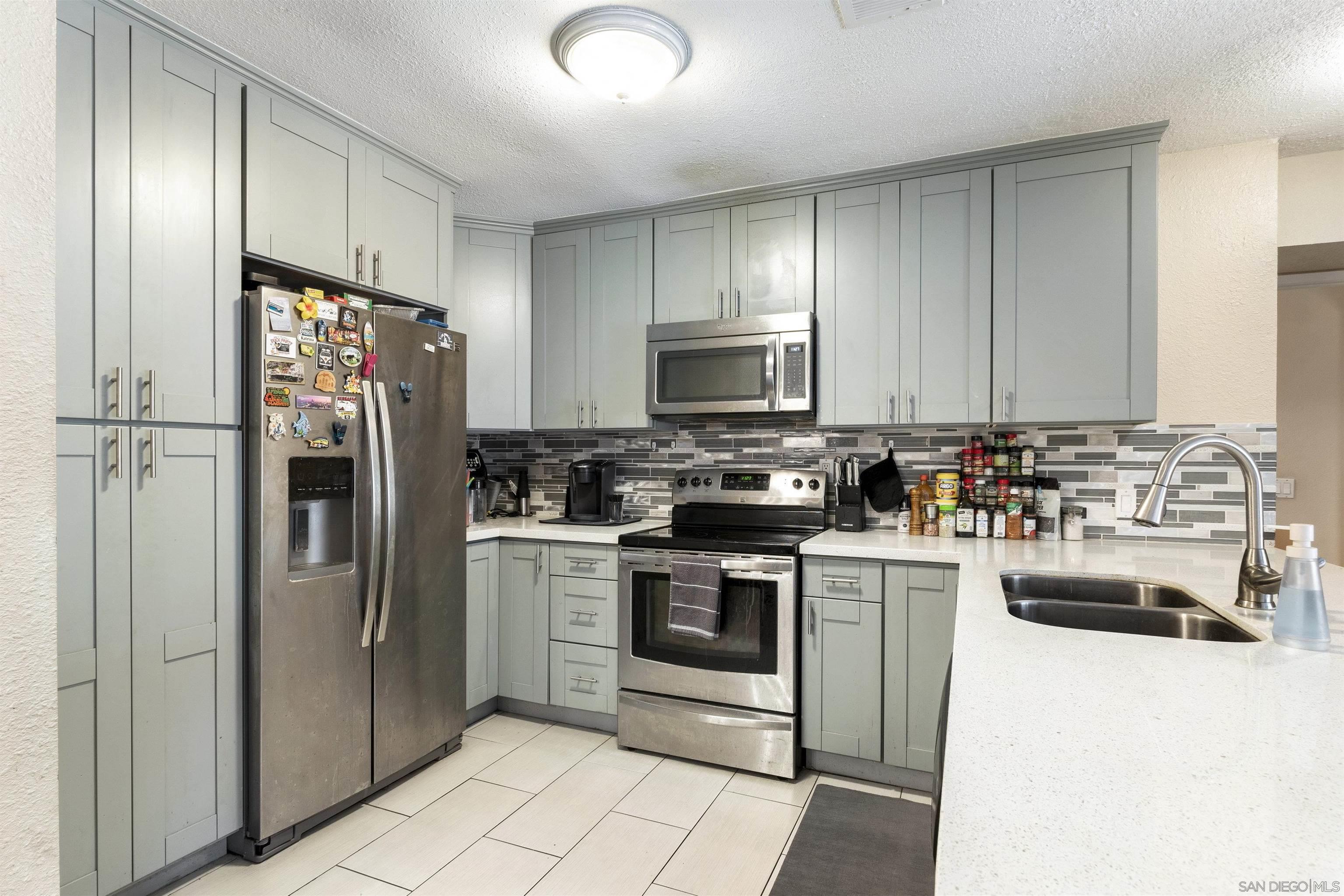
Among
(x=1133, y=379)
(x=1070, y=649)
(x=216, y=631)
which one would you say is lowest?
(x=216, y=631)

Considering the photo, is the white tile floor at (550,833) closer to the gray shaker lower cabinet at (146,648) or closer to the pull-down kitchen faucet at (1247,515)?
the gray shaker lower cabinet at (146,648)

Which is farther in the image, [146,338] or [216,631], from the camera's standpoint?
[216,631]

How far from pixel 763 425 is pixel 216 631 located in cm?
232

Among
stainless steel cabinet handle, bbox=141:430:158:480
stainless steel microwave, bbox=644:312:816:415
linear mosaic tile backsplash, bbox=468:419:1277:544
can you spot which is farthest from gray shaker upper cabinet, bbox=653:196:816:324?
stainless steel cabinet handle, bbox=141:430:158:480

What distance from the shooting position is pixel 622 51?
1.95m

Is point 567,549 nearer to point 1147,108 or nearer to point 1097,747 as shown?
point 1097,747

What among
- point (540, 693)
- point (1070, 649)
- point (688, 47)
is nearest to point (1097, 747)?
point (1070, 649)

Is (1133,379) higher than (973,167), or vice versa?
(973,167)

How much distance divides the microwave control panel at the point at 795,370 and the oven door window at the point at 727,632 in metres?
0.82

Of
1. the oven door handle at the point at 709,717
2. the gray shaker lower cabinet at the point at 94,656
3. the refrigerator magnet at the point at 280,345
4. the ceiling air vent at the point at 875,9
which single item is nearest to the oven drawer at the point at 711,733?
the oven door handle at the point at 709,717

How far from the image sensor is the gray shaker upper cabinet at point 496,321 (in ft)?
11.2

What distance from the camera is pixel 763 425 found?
3361 mm

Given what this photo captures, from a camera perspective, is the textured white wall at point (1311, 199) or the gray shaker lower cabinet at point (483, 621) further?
the gray shaker lower cabinet at point (483, 621)

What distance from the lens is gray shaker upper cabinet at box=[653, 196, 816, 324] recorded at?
3.03 m
